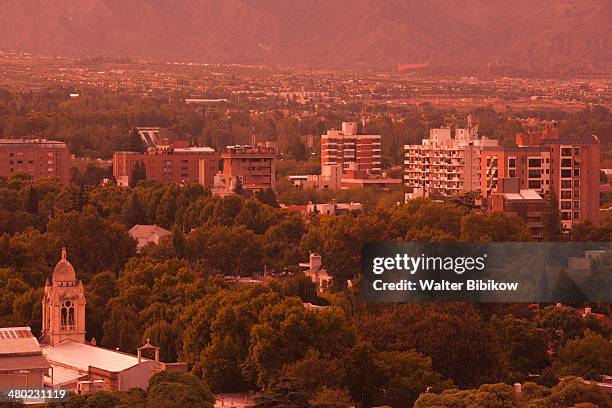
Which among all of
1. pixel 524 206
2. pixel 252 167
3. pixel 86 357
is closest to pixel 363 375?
pixel 86 357

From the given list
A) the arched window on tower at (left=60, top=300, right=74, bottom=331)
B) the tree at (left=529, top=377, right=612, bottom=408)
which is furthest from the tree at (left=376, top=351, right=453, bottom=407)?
the arched window on tower at (left=60, top=300, right=74, bottom=331)

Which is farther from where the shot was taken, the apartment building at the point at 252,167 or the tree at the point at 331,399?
the apartment building at the point at 252,167

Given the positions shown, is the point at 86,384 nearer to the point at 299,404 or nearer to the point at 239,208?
the point at 299,404

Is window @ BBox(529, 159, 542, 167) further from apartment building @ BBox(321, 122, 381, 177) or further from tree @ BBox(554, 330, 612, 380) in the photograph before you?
apartment building @ BBox(321, 122, 381, 177)

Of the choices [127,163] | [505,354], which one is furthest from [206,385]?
[127,163]

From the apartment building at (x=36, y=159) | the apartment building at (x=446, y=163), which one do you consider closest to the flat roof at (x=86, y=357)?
the apartment building at (x=446, y=163)

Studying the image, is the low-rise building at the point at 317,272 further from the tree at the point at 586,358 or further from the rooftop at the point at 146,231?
the tree at the point at 586,358

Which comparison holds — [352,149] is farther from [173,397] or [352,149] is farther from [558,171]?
[173,397]
